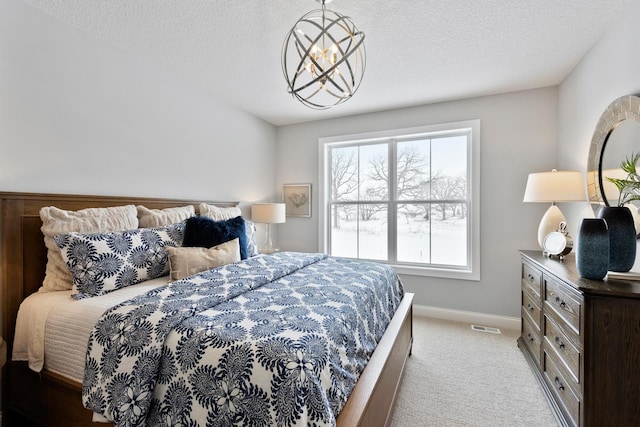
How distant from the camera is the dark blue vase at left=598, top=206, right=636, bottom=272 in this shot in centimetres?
157

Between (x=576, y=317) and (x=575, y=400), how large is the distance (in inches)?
17.2

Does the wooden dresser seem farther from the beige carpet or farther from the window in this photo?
the window

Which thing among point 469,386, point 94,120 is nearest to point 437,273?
point 469,386

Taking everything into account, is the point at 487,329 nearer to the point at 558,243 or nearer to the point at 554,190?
the point at 558,243

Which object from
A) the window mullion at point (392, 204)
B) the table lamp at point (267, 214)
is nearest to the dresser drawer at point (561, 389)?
the window mullion at point (392, 204)

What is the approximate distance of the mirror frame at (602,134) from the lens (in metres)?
1.76

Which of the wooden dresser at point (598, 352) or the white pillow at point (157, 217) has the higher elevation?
the white pillow at point (157, 217)

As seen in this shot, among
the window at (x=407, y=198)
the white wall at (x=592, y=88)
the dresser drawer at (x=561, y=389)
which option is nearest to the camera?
the dresser drawer at (x=561, y=389)

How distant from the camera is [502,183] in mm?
3135

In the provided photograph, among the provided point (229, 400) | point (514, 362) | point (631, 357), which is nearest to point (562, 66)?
point (631, 357)

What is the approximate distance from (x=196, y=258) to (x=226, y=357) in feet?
3.59

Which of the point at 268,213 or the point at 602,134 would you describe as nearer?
the point at 602,134

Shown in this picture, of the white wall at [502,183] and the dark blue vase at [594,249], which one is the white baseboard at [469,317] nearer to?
the white wall at [502,183]

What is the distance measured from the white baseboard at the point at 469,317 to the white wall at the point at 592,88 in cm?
115
